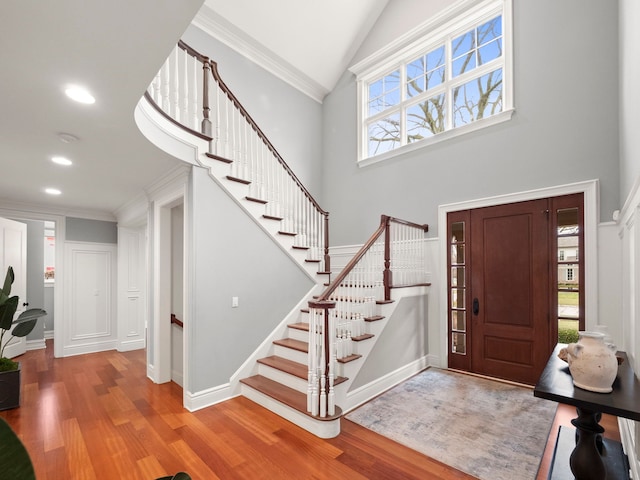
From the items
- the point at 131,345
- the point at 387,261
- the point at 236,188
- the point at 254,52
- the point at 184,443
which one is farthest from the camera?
the point at 131,345

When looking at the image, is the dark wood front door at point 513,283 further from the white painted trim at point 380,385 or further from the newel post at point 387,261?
the newel post at point 387,261

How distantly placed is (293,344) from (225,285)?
106 centimetres

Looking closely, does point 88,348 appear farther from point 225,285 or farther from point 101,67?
point 101,67

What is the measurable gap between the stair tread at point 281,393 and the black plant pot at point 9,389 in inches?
89.0

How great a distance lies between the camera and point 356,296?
3.42 meters

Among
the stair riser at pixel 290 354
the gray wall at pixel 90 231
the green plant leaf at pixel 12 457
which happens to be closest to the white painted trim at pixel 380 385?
the stair riser at pixel 290 354

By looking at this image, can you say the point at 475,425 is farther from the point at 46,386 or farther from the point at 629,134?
the point at 46,386

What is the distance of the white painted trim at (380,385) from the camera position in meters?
3.02

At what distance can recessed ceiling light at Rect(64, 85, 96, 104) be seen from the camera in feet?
6.49

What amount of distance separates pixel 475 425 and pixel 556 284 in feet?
6.20

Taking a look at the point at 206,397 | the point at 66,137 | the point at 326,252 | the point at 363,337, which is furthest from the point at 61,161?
the point at 363,337

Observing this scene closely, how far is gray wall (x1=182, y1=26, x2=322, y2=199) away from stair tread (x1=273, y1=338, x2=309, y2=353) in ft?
10.2

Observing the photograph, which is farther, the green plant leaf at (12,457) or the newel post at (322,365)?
the newel post at (322,365)

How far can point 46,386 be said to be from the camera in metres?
3.70
